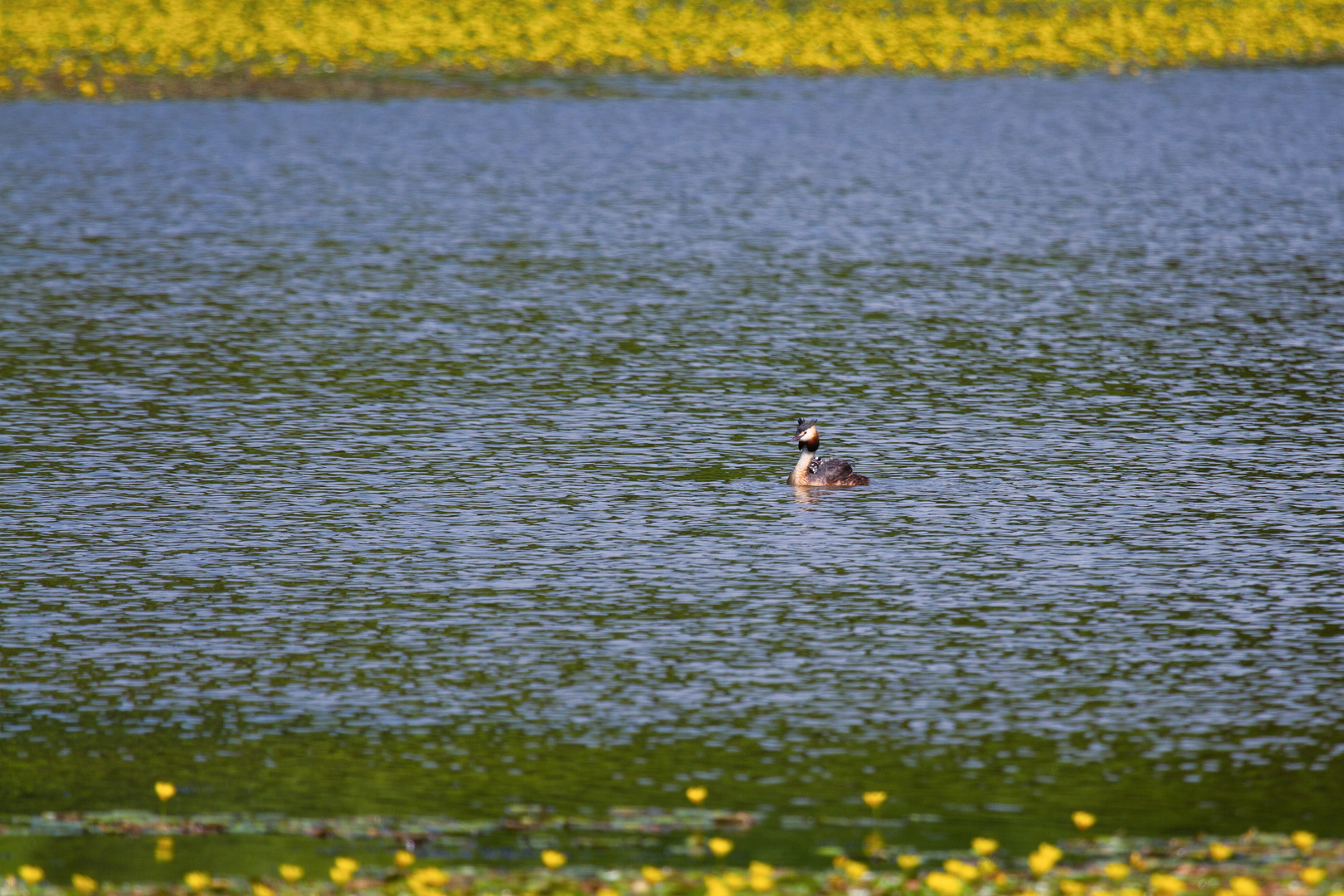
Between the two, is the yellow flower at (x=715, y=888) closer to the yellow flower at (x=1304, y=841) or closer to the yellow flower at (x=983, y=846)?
the yellow flower at (x=983, y=846)

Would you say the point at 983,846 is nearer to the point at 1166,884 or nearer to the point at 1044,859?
the point at 1044,859

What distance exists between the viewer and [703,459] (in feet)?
40.1

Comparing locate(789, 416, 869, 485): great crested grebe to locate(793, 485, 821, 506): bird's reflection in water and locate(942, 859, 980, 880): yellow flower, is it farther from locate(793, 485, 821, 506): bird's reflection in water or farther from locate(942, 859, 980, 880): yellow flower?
locate(942, 859, 980, 880): yellow flower

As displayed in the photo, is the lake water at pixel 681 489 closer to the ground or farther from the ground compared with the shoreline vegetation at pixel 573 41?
closer to the ground

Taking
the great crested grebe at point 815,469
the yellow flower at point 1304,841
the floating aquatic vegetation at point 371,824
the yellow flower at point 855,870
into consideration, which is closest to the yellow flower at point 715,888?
the yellow flower at point 855,870

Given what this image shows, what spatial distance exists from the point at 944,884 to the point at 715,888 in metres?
0.71

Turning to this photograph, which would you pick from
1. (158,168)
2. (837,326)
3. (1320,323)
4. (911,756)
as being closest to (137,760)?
(911,756)

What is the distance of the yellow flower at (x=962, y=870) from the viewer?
252 inches

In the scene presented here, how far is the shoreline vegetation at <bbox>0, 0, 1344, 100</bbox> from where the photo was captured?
28.8m

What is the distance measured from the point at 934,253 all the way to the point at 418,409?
6696 millimetres

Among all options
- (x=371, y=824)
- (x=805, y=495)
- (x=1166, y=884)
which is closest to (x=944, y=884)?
(x=1166, y=884)

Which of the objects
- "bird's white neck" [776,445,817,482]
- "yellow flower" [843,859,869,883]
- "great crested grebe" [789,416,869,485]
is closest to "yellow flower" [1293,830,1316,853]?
"yellow flower" [843,859,869,883]

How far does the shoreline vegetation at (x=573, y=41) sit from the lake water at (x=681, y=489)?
5.83 m

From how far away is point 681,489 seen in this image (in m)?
11.6
